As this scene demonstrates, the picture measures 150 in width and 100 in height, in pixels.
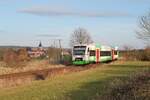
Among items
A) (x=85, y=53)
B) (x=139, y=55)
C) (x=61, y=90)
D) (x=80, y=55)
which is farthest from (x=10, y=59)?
(x=139, y=55)

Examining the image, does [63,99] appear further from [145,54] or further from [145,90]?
[145,54]

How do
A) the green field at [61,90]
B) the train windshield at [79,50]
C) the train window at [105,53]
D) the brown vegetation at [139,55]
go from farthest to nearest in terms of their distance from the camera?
the brown vegetation at [139,55] → the train window at [105,53] → the train windshield at [79,50] → the green field at [61,90]

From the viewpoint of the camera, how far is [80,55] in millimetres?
56062

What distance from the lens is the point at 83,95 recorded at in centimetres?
2086

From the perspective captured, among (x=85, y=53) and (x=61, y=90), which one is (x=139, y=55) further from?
(x=61, y=90)

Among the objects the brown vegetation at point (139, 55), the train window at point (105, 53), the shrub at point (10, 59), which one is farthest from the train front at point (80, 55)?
the brown vegetation at point (139, 55)

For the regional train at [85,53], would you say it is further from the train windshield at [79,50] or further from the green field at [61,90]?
the green field at [61,90]

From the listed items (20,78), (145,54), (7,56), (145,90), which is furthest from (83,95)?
(145,54)

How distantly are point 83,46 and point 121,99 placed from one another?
145 feet

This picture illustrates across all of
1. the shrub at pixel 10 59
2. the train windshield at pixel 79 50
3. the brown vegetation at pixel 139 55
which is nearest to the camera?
the train windshield at pixel 79 50

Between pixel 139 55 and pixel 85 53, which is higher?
pixel 85 53

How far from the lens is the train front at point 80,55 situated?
55.8 meters

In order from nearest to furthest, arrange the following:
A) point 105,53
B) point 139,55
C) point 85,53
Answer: point 85,53, point 105,53, point 139,55

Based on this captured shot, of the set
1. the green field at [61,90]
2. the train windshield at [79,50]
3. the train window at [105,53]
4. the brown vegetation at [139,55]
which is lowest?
the green field at [61,90]
